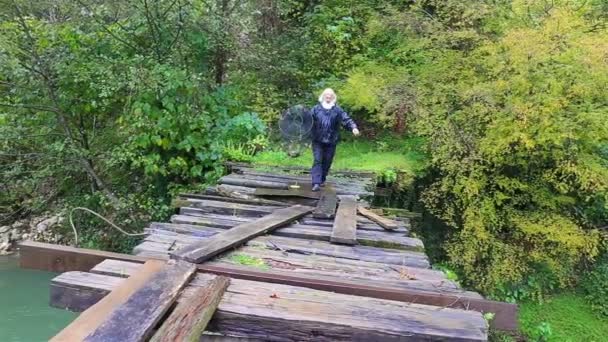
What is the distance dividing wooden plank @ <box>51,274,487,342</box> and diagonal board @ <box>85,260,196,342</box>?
0.10 metres

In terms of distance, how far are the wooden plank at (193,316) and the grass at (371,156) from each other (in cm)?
500

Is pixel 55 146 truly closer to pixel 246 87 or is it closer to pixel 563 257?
pixel 246 87

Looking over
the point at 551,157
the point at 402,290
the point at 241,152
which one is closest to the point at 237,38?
the point at 241,152

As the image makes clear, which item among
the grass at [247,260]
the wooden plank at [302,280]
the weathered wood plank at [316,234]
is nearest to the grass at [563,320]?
the weathered wood plank at [316,234]

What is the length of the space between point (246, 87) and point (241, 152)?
285cm

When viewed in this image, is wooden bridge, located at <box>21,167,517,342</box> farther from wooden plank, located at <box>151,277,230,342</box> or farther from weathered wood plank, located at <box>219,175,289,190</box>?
weathered wood plank, located at <box>219,175,289,190</box>

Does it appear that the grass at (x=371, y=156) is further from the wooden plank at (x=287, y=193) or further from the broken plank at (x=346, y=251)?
the broken plank at (x=346, y=251)

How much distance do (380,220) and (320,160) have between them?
156 cm

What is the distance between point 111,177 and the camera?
9.29 meters

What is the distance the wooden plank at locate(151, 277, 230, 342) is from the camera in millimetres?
2017

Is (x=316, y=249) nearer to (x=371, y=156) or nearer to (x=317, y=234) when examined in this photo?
(x=317, y=234)

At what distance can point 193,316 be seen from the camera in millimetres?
2178

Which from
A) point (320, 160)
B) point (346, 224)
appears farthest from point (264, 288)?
point (320, 160)

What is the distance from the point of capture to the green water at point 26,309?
697 cm
